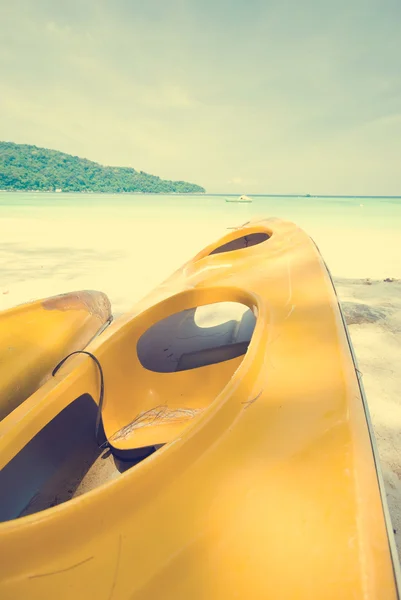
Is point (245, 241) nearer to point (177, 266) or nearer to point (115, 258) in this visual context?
point (177, 266)

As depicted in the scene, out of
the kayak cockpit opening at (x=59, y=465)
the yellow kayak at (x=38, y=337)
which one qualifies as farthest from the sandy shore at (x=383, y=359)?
the yellow kayak at (x=38, y=337)

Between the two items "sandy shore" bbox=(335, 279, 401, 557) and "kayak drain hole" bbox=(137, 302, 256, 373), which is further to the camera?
"kayak drain hole" bbox=(137, 302, 256, 373)

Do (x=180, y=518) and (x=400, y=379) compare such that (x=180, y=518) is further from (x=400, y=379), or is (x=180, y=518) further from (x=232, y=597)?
(x=400, y=379)

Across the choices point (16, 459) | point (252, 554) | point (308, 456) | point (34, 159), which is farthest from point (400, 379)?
point (34, 159)

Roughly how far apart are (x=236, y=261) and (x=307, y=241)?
0.93m

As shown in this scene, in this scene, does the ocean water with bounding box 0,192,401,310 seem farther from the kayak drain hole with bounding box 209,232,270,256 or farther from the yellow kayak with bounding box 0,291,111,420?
the yellow kayak with bounding box 0,291,111,420

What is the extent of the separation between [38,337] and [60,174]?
83.7 m

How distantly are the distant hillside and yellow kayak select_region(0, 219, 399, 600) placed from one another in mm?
79490

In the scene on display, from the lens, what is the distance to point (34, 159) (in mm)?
76938

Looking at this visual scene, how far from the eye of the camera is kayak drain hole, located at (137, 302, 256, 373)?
2.44 m

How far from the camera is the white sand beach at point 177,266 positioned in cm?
215

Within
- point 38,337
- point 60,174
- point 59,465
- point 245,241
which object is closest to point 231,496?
point 59,465

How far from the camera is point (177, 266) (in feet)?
21.6

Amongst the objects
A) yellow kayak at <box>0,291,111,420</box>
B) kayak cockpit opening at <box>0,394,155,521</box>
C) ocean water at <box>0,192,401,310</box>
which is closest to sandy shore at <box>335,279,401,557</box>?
kayak cockpit opening at <box>0,394,155,521</box>
